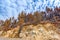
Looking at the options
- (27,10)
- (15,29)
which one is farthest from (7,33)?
(27,10)

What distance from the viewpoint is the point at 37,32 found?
7680mm

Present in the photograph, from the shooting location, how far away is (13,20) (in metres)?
7.81

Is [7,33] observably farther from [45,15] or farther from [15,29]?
[45,15]

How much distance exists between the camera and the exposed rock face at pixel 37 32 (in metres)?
7.59

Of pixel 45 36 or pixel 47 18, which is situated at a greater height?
pixel 47 18

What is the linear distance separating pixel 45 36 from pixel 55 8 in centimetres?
101

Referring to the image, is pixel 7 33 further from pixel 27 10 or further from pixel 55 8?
pixel 55 8

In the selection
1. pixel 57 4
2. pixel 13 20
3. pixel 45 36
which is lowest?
pixel 45 36

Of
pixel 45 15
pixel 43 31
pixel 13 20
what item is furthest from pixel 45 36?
pixel 13 20

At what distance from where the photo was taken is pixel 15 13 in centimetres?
779

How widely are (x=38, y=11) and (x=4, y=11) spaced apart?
118cm

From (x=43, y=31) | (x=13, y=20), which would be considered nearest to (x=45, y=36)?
(x=43, y=31)

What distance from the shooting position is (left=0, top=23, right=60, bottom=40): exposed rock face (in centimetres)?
759

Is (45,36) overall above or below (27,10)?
below
